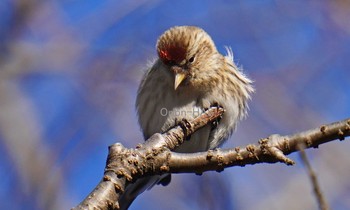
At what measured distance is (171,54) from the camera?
3.16 metres

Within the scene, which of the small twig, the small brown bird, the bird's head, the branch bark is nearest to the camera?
the small twig

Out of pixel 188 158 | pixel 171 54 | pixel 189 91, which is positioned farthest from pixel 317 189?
pixel 171 54

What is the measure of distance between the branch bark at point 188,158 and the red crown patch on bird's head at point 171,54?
146 cm

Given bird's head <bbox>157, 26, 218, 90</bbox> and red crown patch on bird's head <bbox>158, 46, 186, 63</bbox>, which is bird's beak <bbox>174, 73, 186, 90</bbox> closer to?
bird's head <bbox>157, 26, 218, 90</bbox>

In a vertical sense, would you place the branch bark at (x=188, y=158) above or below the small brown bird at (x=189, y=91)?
below

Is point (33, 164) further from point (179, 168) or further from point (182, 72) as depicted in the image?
point (182, 72)

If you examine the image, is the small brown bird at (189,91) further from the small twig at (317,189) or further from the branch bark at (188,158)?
the small twig at (317,189)

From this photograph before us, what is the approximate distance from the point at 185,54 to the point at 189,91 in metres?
0.34

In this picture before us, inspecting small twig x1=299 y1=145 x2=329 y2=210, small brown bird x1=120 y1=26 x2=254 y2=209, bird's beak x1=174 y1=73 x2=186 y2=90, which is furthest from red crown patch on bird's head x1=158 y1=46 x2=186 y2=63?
small twig x1=299 y1=145 x2=329 y2=210

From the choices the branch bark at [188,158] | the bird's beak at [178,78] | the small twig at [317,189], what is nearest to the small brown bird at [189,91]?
the bird's beak at [178,78]

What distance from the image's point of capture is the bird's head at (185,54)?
3.08 meters

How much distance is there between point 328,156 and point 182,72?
38.2 inches

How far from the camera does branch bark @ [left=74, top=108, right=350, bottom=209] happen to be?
4.91ft

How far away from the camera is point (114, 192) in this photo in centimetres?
151
